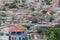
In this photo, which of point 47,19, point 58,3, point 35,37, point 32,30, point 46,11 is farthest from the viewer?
point 58,3

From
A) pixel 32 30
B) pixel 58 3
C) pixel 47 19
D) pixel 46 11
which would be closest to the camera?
pixel 32 30

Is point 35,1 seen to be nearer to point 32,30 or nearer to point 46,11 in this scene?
point 46,11

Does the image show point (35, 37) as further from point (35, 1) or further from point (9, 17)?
point (35, 1)

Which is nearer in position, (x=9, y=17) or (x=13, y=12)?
(x=9, y=17)

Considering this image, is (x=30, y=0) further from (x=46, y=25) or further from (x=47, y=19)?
(x=46, y=25)

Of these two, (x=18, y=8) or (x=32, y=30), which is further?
(x=18, y=8)

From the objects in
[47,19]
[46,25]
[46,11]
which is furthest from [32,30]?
[46,11]

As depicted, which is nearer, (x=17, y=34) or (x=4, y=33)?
(x=17, y=34)

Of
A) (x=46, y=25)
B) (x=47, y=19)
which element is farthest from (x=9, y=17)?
(x=46, y=25)

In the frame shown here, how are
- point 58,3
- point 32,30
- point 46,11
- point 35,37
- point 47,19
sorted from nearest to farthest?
point 35,37
point 32,30
point 47,19
point 46,11
point 58,3
